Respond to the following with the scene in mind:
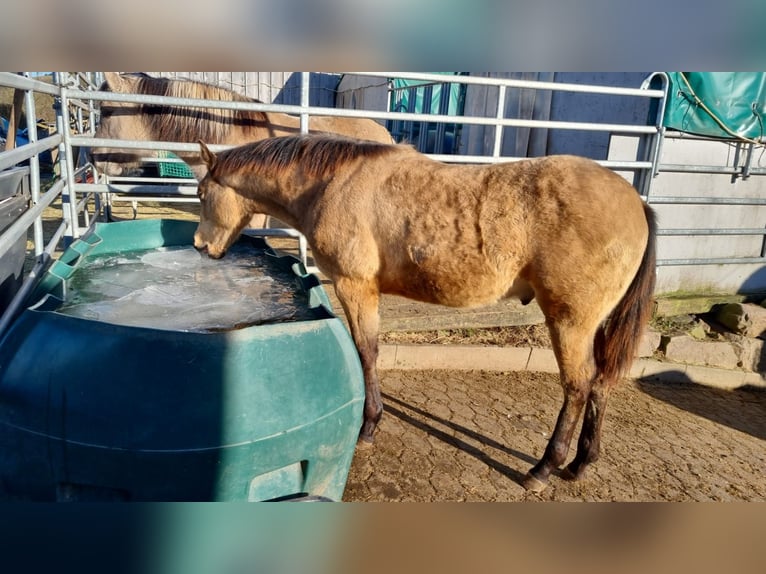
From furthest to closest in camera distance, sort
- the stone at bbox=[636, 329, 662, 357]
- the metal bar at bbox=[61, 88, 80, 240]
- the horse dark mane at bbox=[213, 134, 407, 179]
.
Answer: the stone at bbox=[636, 329, 662, 357] → the metal bar at bbox=[61, 88, 80, 240] → the horse dark mane at bbox=[213, 134, 407, 179]

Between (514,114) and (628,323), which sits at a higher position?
(514,114)

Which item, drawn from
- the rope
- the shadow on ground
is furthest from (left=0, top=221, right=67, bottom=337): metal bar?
the rope

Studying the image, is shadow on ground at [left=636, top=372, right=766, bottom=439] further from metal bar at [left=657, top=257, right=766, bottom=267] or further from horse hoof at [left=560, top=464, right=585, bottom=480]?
horse hoof at [left=560, top=464, right=585, bottom=480]

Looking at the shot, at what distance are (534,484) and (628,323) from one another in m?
1.02

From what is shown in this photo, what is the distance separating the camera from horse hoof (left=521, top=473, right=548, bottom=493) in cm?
276

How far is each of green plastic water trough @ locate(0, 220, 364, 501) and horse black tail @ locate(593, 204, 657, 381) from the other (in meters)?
1.97

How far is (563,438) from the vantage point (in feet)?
9.23

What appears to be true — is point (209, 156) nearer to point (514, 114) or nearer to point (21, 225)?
point (21, 225)

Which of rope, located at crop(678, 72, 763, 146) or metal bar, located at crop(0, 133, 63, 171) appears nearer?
metal bar, located at crop(0, 133, 63, 171)

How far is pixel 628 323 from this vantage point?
2807mm

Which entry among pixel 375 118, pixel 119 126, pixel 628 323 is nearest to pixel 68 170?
pixel 119 126

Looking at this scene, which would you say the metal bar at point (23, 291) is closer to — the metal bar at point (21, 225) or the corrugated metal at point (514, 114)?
the metal bar at point (21, 225)

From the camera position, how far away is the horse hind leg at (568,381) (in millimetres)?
2664
